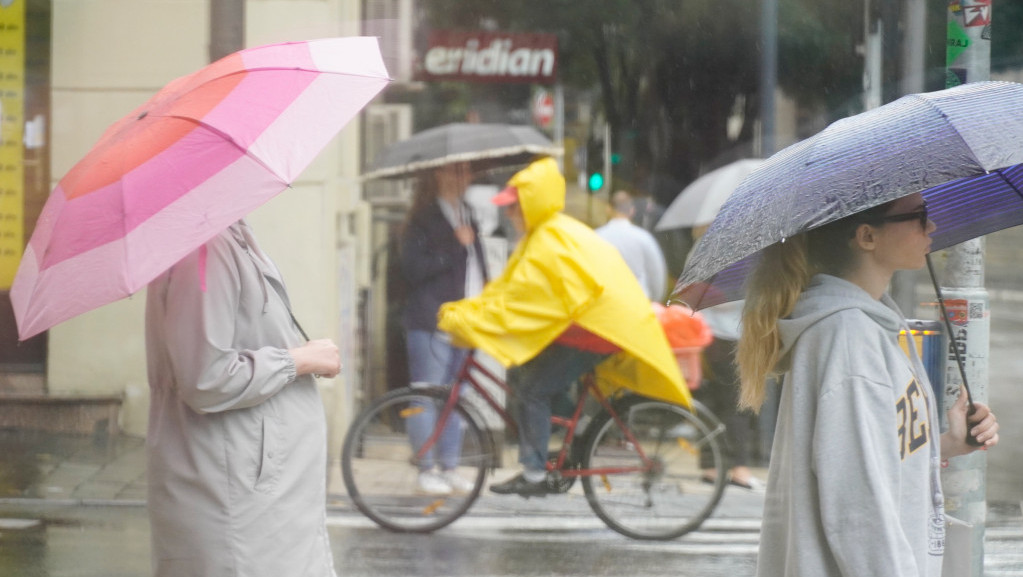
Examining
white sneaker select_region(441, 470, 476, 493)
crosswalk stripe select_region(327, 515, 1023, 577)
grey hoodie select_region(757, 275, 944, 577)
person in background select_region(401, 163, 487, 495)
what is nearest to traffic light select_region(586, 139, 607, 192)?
person in background select_region(401, 163, 487, 495)

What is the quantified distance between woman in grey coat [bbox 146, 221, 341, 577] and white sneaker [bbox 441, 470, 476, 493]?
360 centimetres

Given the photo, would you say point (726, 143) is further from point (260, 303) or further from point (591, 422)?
point (260, 303)

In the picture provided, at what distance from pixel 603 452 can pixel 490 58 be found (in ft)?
12.0

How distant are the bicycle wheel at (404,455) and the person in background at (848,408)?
3.95 meters

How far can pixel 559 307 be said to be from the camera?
249 inches

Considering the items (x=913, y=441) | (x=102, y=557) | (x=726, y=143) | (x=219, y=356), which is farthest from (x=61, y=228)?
(x=726, y=143)

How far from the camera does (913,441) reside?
2.54 m

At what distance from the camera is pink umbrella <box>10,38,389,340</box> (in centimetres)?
276

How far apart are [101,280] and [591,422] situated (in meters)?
4.18

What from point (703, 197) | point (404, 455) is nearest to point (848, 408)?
point (404, 455)

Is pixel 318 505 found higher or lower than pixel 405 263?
lower

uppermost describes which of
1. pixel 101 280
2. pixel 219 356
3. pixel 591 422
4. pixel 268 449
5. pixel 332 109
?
pixel 332 109

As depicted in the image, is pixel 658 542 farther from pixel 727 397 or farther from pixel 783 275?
pixel 783 275

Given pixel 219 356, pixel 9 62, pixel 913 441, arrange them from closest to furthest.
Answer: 1. pixel 913 441
2. pixel 219 356
3. pixel 9 62
